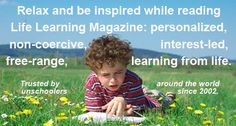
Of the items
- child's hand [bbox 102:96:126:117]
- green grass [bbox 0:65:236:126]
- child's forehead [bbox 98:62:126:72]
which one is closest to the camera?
child's hand [bbox 102:96:126:117]

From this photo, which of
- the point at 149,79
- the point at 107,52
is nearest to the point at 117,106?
the point at 107,52

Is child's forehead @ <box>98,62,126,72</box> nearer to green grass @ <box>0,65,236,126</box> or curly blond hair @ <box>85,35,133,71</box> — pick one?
curly blond hair @ <box>85,35,133,71</box>

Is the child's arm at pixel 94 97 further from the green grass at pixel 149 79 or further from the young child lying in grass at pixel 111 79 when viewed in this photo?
the green grass at pixel 149 79

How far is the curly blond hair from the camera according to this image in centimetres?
257

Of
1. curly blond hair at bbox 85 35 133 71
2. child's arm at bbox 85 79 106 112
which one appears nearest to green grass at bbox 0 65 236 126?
child's arm at bbox 85 79 106 112

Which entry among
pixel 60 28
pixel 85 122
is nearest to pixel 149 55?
pixel 60 28

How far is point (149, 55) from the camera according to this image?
10.7 ft

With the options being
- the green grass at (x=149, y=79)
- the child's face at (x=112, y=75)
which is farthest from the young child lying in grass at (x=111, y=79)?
the green grass at (x=149, y=79)

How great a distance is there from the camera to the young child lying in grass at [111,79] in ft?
8.38

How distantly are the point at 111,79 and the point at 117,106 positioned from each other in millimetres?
141

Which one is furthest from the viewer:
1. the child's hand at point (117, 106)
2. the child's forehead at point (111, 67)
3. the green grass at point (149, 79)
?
the green grass at point (149, 79)

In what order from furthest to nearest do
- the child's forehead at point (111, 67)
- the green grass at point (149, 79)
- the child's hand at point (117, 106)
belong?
the green grass at point (149, 79) → the child's forehead at point (111, 67) → the child's hand at point (117, 106)

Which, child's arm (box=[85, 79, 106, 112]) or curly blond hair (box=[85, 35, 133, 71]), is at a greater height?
curly blond hair (box=[85, 35, 133, 71])

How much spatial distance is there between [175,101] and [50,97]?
0.63 meters
